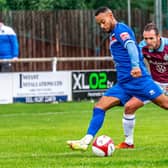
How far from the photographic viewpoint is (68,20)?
29.9m

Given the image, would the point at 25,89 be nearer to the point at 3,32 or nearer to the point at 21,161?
the point at 3,32

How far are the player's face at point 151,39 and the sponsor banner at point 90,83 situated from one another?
39.2 ft

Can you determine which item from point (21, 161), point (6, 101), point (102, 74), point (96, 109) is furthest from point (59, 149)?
point (102, 74)

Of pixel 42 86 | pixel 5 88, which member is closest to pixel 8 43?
pixel 5 88

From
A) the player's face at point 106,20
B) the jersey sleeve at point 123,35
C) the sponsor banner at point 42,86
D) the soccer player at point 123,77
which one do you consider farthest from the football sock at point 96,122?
the sponsor banner at point 42,86

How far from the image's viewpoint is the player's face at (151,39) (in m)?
12.6

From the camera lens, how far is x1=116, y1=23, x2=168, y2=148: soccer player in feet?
41.6

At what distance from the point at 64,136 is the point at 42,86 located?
867 cm

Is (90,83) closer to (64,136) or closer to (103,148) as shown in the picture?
(64,136)

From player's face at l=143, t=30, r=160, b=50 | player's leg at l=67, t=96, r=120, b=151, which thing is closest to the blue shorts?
player's leg at l=67, t=96, r=120, b=151

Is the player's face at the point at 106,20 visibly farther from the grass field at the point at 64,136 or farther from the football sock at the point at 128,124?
the grass field at the point at 64,136

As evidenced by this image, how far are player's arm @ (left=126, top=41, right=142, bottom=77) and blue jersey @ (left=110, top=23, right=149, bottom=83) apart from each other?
0.07 metres

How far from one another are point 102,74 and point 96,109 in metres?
13.2

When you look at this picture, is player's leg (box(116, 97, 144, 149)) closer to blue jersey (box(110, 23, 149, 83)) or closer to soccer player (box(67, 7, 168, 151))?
soccer player (box(67, 7, 168, 151))
